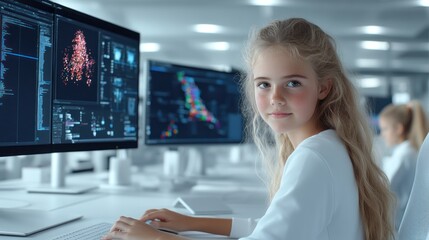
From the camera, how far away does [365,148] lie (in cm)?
122

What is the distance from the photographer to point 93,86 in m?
1.60

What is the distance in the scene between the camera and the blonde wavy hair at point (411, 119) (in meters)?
2.99

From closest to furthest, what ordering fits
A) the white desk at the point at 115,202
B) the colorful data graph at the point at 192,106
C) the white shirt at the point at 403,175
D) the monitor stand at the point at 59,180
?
the white desk at the point at 115,202
the monitor stand at the point at 59,180
the colorful data graph at the point at 192,106
the white shirt at the point at 403,175

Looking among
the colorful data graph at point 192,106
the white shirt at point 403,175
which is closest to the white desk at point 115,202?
the colorful data graph at point 192,106

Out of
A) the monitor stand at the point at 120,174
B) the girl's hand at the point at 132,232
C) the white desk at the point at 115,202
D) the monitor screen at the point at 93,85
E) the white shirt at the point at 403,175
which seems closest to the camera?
the girl's hand at the point at 132,232

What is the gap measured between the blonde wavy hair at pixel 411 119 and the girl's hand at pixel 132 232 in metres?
2.31

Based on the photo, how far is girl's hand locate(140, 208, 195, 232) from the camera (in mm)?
1198

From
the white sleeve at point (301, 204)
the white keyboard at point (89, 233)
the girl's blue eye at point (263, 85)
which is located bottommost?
the white keyboard at point (89, 233)

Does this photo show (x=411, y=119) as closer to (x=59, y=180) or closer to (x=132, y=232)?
(x=59, y=180)

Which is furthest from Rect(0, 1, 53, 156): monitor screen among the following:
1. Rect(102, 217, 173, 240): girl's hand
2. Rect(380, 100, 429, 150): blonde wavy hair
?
Rect(380, 100, 429, 150): blonde wavy hair

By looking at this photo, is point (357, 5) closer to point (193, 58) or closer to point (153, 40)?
point (153, 40)

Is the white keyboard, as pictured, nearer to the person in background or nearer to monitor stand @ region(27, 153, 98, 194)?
monitor stand @ region(27, 153, 98, 194)

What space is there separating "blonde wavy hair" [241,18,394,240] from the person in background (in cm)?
149

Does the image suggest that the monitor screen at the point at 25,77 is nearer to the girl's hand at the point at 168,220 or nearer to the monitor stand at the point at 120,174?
the girl's hand at the point at 168,220
